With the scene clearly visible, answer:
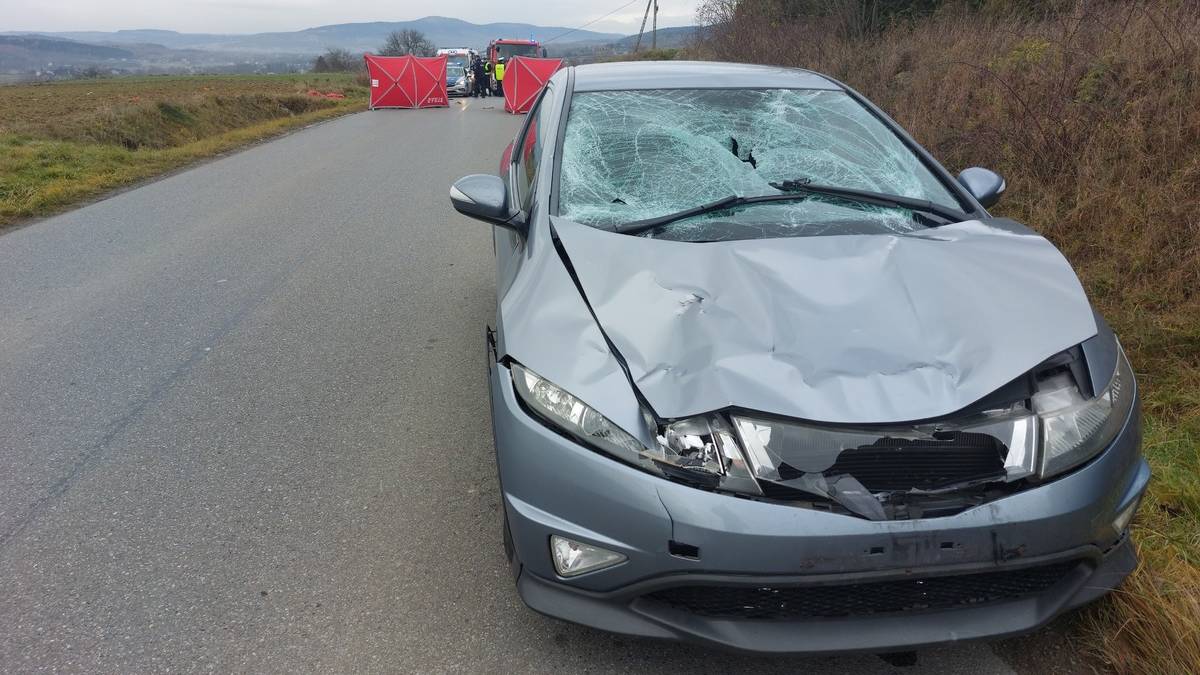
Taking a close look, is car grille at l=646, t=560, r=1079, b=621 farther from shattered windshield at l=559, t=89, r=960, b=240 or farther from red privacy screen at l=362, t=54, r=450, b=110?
red privacy screen at l=362, t=54, r=450, b=110

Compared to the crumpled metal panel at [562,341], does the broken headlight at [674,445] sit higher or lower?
lower

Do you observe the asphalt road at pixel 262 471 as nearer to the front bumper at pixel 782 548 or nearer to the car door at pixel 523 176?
the front bumper at pixel 782 548

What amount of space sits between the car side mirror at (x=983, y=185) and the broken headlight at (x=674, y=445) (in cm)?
196

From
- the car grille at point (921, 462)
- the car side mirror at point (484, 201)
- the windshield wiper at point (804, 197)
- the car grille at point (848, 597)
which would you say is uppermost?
the windshield wiper at point (804, 197)

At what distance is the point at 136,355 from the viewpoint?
4535mm

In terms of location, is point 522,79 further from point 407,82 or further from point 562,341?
point 562,341

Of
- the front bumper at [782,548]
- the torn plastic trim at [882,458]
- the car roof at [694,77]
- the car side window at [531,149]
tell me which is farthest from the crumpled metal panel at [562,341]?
the car roof at [694,77]

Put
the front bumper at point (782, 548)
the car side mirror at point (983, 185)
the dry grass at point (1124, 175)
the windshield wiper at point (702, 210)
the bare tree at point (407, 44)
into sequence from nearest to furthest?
the front bumper at point (782, 548) → the dry grass at point (1124, 175) → the windshield wiper at point (702, 210) → the car side mirror at point (983, 185) → the bare tree at point (407, 44)

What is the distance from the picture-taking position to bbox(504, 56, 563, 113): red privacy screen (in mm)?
22859

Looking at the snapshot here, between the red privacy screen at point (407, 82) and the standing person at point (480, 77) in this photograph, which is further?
the standing person at point (480, 77)

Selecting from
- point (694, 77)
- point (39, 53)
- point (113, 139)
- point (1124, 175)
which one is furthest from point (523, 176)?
point (39, 53)

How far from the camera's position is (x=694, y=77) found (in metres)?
3.81

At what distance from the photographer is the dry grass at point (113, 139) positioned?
9.67 m

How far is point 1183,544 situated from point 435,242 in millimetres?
5837
